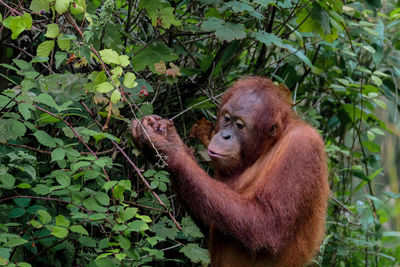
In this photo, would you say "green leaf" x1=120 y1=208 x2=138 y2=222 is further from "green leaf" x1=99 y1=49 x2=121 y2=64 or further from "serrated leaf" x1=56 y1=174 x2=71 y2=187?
"green leaf" x1=99 y1=49 x2=121 y2=64

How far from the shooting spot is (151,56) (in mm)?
3332

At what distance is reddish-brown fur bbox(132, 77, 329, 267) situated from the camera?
2723 millimetres

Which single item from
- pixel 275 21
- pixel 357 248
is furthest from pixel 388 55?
pixel 357 248

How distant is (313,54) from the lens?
4918 mm

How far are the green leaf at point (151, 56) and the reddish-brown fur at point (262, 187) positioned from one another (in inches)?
19.2

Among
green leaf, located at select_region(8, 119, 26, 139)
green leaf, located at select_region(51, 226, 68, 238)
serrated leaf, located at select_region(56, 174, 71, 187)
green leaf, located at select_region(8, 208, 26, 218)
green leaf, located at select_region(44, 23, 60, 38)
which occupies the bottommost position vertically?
green leaf, located at select_region(8, 208, 26, 218)

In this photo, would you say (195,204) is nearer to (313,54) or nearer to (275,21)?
(275,21)

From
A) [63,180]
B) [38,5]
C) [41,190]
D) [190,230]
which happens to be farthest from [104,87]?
[190,230]

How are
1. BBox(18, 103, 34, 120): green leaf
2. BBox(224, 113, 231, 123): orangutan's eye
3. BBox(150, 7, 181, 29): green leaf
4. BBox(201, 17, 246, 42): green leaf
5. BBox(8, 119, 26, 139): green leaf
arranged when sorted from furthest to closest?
BBox(201, 17, 246, 42): green leaf < BBox(150, 7, 181, 29): green leaf < BBox(224, 113, 231, 123): orangutan's eye < BBox(8, 119, 26, 139): green leaf < BBox(18, 103, 34, 120): green leaf

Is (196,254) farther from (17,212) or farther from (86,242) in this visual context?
(17,212)

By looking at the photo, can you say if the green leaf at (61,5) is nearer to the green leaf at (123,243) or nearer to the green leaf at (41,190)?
the green leaf at (41,190)

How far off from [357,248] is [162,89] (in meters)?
2.27

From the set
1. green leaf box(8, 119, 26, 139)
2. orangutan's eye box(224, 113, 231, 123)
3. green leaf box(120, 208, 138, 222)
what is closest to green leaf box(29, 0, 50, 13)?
green leaf box(8, 119, 26, 139)

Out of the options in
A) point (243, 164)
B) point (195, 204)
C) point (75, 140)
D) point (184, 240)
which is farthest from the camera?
point (184, 240)
